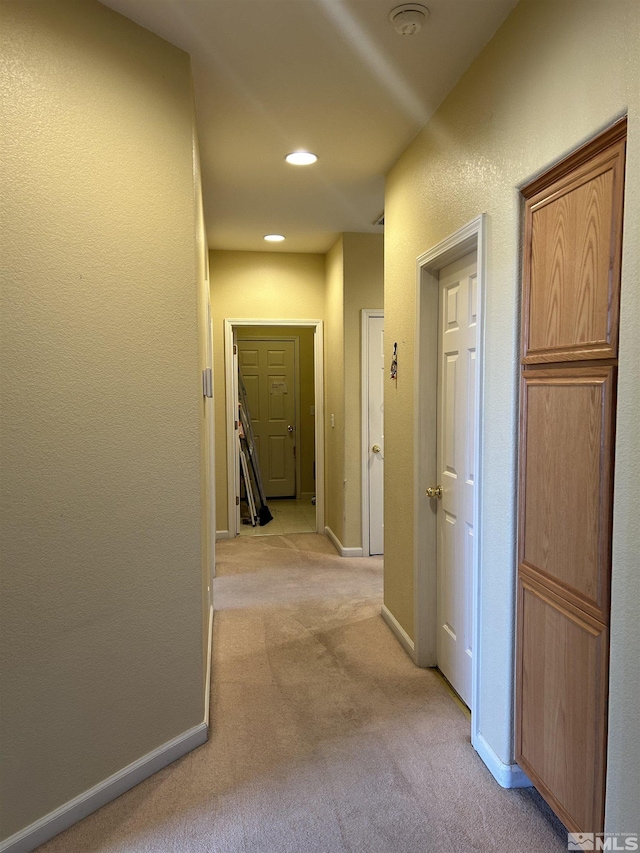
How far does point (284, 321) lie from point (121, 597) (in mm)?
3687

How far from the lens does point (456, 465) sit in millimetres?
2633

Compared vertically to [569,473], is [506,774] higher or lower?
lower

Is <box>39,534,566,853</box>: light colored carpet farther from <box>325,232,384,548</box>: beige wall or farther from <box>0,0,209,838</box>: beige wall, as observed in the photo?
<box>325,232,384,548</box>: beige wall

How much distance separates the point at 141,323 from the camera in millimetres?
2002

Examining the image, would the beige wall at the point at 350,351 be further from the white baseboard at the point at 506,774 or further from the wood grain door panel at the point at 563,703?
the wood grain door panel at the point at 563,703

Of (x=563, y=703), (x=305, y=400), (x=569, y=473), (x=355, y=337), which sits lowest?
(x=563, y=703)

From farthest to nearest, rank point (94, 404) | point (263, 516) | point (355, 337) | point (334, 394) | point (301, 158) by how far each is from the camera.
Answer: point (263, 516) < point (334, 394) < point (355, 337) < point (301, 158) < point (94, 404)

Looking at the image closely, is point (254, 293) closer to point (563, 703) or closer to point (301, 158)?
point (301, 158)

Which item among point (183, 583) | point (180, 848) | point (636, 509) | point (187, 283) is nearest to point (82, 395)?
point (187, 283)

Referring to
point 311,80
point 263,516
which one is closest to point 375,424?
point 263,516

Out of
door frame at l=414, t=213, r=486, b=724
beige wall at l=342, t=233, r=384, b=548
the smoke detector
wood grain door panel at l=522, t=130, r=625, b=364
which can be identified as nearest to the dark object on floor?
beige wall at l=342, t=233, r=384, b=548

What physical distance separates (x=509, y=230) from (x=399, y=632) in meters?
2.16

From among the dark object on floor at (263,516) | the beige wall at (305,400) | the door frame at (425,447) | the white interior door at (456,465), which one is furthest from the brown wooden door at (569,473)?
the beige wall at (305,400)

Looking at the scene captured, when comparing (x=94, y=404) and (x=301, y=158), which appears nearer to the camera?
(x=94, y=404)
